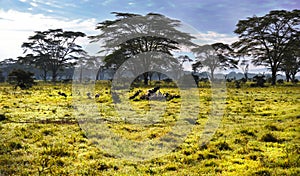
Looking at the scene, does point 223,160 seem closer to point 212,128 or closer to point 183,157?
point 183,157

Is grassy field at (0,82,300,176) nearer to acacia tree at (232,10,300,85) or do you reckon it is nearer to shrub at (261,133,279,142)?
shrub at (261,133,279,142)

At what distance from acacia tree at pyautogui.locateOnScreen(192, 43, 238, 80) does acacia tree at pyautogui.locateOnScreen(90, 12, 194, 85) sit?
12970 millimetres

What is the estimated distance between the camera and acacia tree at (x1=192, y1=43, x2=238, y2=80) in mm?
57250

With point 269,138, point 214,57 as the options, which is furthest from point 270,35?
point 269,138

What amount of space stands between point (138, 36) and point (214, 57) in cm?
2264

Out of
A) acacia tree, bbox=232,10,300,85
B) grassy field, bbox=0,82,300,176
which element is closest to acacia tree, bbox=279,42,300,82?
acacia tree, bbox=232,10,300,85

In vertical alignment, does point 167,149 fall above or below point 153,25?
below

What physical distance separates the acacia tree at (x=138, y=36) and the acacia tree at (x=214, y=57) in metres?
13.0

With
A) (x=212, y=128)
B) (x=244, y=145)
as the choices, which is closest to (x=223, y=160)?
(x=244, y=145)

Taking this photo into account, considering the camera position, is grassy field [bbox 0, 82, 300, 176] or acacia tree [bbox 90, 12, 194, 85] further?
acacia tree [bbox 90, 12, 194, 85]

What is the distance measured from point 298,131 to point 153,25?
36.3 metres

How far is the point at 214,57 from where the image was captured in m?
61.3

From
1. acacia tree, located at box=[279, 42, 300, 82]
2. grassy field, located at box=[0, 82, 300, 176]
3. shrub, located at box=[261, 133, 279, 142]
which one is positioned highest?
acacia tree, located at box=[279, 42, 300, 82]

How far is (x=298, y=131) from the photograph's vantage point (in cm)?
1141
